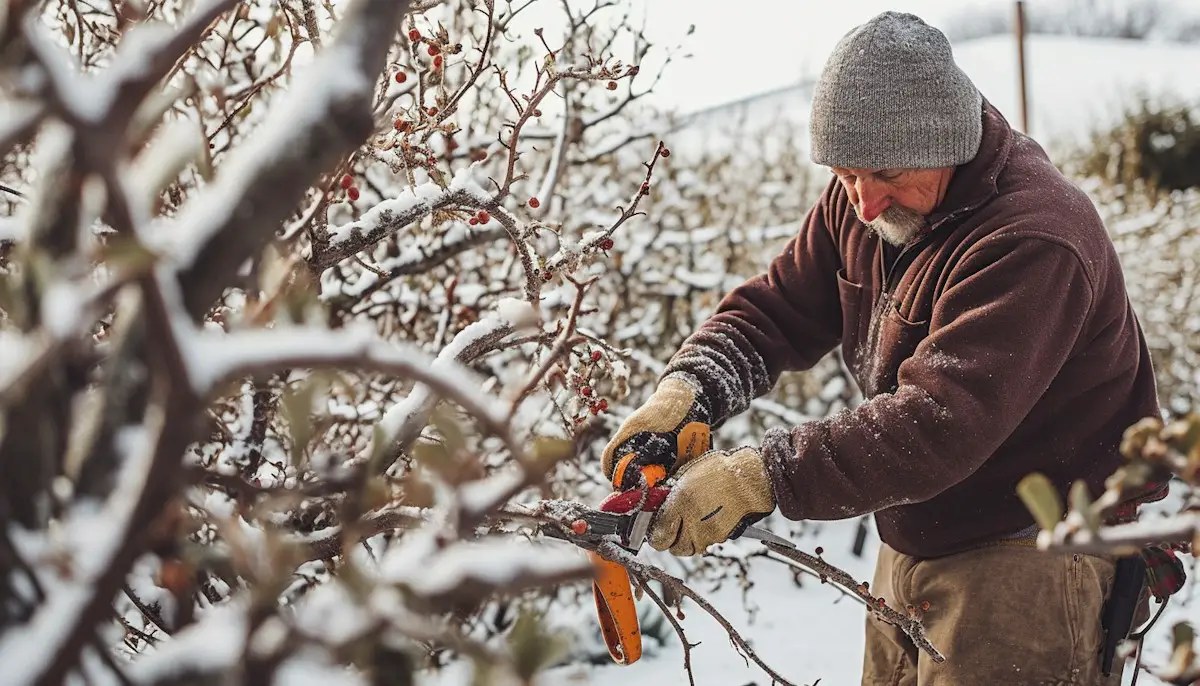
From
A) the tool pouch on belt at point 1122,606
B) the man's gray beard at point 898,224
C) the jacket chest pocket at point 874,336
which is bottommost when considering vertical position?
the tool pouch on belt at point 1122,606

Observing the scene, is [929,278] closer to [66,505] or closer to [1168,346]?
[66,505]

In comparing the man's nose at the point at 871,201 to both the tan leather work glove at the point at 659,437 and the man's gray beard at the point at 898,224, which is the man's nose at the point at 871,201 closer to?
the man's gray beard at the point at 898,224

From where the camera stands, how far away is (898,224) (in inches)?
84.1

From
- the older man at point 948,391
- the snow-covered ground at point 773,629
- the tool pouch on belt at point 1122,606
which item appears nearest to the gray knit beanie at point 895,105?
the older man at point 948,391

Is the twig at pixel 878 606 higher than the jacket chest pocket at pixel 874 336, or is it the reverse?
the jacket chest pocket at pixel 874 336

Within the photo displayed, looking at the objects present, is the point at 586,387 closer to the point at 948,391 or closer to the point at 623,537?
the point at 623,537

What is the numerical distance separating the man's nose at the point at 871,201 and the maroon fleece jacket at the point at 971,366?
104mm

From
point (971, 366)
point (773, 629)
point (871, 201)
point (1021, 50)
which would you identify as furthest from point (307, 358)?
point (1021, 50)

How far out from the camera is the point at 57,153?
0.68 meters

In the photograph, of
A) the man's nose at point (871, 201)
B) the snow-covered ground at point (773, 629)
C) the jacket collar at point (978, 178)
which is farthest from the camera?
the snow-covered ground at point (773, 629)

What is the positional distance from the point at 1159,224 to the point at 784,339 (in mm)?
6073

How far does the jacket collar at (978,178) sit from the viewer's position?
1998mm

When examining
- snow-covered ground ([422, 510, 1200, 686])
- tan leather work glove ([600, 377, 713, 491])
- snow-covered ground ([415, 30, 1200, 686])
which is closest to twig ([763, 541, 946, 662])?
tan leather work glove ([600, 377, 713, 491])

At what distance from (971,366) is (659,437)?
0.68 metres
